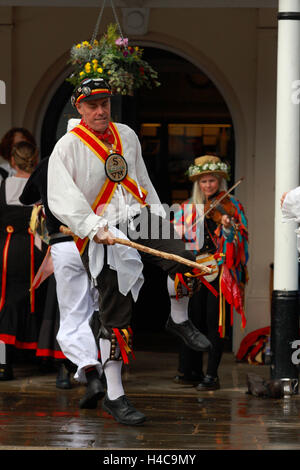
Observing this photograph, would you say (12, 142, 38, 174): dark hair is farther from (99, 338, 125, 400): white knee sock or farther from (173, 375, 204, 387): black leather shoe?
(99, 338, 125, 400): white knee sock

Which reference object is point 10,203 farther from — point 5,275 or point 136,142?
point 136,142

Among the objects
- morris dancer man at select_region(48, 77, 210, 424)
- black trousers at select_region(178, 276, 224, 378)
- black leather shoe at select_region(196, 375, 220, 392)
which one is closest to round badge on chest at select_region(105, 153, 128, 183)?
morris dancer man at select_region(48, 77, 210, 424)

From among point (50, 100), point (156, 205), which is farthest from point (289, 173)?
point (50, 100)

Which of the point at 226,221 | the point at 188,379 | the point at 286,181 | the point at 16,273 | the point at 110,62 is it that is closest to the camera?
the point at 286,181

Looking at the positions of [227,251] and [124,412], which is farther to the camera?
[227,251]

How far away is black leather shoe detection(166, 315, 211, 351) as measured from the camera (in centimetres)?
609

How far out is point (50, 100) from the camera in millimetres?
9156

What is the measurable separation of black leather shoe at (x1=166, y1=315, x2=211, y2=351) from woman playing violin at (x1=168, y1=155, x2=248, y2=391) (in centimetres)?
94

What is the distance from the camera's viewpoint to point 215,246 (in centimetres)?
729

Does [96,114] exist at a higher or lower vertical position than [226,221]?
higher

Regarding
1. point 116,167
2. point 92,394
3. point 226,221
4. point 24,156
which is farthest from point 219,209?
point 92,394

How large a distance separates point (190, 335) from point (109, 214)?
3.05ft

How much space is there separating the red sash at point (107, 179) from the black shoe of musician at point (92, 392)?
834 mm

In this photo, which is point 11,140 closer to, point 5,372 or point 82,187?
point 5,372
